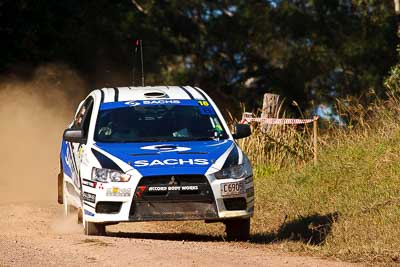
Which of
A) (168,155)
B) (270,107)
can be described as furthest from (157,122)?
(270,107)

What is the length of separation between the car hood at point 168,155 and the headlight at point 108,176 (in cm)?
15

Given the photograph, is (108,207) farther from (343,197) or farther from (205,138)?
(343,197)

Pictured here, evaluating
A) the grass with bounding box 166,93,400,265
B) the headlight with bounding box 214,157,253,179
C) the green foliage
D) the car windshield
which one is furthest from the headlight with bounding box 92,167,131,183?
the green foliage

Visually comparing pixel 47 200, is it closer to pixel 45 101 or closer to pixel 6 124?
pixel 6 124

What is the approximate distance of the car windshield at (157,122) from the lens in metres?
13.8

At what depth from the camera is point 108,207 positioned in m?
12.9

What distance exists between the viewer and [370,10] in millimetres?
43438

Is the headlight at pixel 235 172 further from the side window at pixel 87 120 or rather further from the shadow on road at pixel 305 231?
the side window at pixel 87 120

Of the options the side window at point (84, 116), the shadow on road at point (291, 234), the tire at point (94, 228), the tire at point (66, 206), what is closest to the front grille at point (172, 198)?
the tire at point (94, 228)

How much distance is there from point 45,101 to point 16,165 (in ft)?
18.4

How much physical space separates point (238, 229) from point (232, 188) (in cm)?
78

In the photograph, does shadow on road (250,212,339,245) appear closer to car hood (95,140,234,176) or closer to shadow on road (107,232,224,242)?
shadow on road (107,232,224,242)

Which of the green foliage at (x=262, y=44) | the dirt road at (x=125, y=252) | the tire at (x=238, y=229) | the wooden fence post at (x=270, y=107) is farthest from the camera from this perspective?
the green foliage at (x=262, y=44)

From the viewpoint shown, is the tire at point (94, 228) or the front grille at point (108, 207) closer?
the front grille at point (108, 207)
